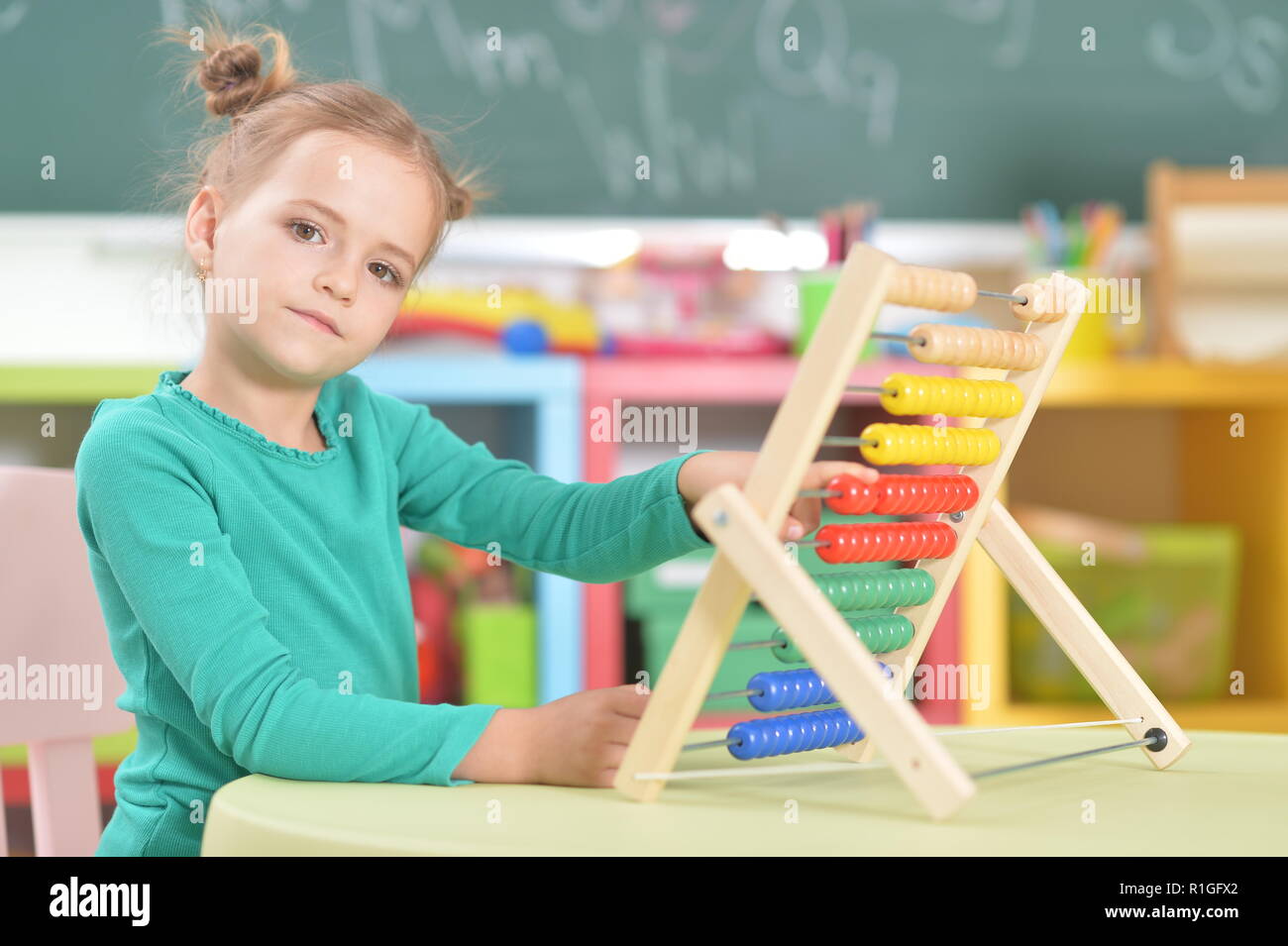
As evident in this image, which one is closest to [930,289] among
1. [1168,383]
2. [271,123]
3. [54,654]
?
[271,123]

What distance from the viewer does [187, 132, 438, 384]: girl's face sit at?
0.92m

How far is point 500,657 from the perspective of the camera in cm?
215

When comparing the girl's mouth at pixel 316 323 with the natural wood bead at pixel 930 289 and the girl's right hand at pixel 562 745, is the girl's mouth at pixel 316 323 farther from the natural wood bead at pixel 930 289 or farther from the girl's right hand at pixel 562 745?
the natural wood bead at pixel 930 289

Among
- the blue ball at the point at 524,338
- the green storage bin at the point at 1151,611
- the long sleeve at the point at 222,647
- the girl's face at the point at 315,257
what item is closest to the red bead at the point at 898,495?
the long sleeve at the point at 222,647

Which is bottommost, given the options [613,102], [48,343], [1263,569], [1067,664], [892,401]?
[1067,664]

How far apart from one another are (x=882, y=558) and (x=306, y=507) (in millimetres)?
435

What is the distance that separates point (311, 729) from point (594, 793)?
0.16 metres

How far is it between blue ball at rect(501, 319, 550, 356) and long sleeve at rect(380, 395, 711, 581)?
1.00m

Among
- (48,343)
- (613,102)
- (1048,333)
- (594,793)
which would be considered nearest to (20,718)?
(594,793)

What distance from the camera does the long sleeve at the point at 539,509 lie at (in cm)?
97

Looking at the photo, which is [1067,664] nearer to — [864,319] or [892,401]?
[892,401]

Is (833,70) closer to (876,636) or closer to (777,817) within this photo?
(876,636)

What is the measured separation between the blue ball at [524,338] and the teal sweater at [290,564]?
101 centimetres

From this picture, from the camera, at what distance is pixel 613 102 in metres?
2.44
